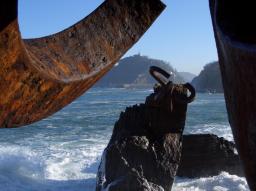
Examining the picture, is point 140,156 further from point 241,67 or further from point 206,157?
point 241,67

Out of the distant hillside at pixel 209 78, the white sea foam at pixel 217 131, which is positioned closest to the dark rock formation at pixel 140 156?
the white sea foam at pixel 217 131

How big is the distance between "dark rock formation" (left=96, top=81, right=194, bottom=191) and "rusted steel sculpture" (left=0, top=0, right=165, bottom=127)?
5.21 metres

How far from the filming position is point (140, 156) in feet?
24.3

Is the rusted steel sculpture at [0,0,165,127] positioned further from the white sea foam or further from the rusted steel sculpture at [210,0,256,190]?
the white sea foam

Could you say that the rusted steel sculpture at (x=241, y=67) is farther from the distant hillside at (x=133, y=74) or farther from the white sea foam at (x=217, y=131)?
the distant hillside at (x=133, y=74)

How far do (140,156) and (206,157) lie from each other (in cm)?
392

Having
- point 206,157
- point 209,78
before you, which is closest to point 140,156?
point 206,157

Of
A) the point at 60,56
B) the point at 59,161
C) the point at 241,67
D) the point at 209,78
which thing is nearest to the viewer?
the point at 241,67

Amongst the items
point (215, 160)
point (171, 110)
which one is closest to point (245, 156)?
point (171, 110)

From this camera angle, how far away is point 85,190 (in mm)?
11867

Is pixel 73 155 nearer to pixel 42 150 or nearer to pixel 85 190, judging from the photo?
pixel 42 150

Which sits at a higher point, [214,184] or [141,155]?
[141,155]

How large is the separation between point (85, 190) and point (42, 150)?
6.98 metres

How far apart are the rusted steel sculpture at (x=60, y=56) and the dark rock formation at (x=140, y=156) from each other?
5.21 m
